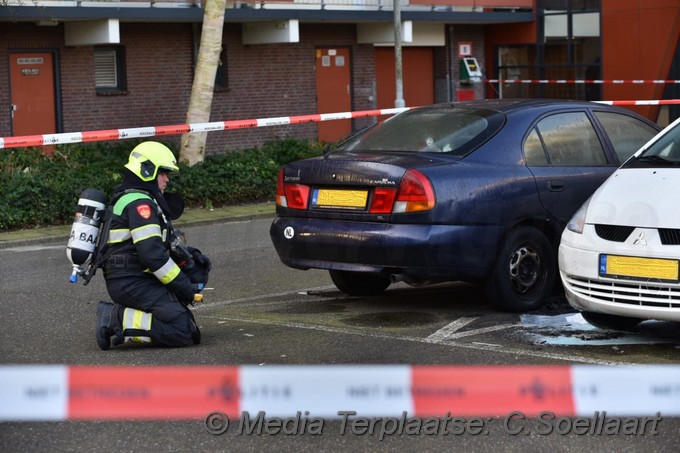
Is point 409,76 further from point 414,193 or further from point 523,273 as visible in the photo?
point 414,193

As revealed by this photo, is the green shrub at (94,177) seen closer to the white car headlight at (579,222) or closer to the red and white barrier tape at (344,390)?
the white car headlight at (579,222)

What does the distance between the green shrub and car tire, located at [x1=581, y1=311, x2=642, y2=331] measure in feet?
29.4

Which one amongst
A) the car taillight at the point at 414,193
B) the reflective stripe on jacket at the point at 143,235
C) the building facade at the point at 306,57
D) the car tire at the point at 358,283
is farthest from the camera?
the building facade at the point at 306,57

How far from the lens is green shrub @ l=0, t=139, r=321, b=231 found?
15.2m

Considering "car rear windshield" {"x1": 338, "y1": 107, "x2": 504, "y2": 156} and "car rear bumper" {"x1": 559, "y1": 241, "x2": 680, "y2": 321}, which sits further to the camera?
"car rear windshield" {"x1": 338, "y1": 107, "x2": 504, "y2": 156}

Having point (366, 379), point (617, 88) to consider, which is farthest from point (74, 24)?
point (366, 379)

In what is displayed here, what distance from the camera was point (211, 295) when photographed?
32.7 feet

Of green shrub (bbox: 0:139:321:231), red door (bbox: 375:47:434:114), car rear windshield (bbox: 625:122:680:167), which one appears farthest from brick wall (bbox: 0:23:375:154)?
car rear windshield (bbox: 625:122:680:167)

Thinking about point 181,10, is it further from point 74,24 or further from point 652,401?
point 652,401

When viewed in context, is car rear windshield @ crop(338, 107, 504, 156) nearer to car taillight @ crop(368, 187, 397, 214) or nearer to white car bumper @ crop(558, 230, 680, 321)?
car taillight @ crop(368, 187, 397, 214)

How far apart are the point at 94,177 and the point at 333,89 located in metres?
10.5

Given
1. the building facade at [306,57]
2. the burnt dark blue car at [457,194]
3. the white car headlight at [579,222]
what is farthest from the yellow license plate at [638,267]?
the building facade at [306,57]

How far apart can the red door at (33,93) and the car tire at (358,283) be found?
12815 millimetres

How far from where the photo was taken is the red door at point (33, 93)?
21078 mm
